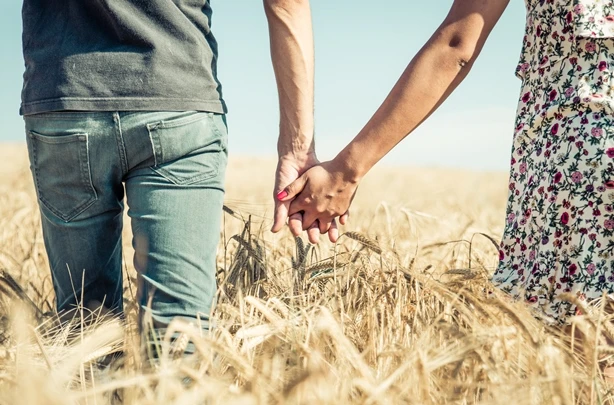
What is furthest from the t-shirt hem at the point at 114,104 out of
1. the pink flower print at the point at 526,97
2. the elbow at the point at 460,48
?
the pink flower print at the point at 526,97

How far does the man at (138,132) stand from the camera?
145 cm

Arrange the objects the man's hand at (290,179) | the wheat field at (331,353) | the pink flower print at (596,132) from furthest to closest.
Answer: the man's hand at (290,179) < the pink flower print at (596,132) < the wheat field at (331,353)

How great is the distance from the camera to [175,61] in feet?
4.85

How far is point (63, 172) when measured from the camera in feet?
4.97

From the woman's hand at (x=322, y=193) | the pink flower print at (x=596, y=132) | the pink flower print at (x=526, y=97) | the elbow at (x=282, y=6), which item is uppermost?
the elbow at (x=282, y=6)

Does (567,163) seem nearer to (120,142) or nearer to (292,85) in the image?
(292,85)

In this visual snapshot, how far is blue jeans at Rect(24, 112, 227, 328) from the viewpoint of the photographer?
1.46 m

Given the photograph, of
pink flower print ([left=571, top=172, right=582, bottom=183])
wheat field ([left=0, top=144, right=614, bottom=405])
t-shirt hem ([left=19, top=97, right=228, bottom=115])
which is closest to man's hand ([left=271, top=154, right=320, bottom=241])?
wheat field ([left=0, top=144, right=614, bottom=405])

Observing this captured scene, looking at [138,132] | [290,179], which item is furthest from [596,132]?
[138,132]

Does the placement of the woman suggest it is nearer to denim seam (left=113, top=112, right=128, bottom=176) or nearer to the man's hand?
the man's hand

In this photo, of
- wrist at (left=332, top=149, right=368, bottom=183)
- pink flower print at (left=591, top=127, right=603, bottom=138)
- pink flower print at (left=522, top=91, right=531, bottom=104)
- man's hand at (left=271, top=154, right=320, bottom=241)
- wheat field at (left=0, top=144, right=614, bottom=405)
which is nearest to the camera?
wheat field at (left=0, top=144, right=614, bottom=405)

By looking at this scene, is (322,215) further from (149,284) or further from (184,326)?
(184,326)

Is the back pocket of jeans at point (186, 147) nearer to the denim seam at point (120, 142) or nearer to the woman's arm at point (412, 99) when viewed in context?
the denim seam at point (120, 142)

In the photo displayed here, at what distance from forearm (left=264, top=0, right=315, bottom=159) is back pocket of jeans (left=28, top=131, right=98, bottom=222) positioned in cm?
62
